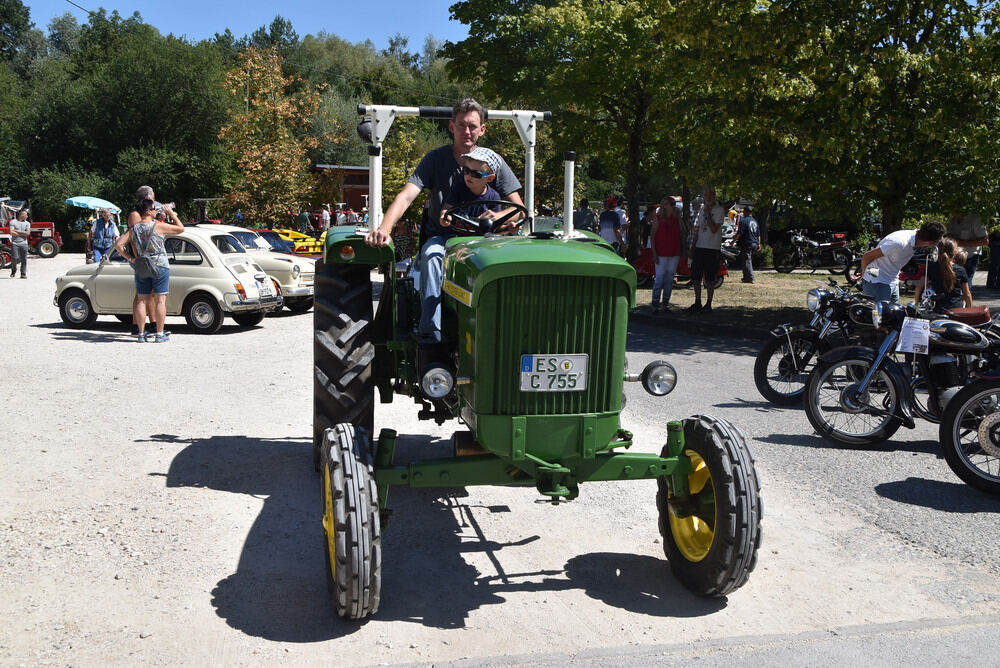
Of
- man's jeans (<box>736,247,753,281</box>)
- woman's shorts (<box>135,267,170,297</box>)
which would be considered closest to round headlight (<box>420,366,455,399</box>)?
woman's shorts (<box>135,267,170,297</box>)

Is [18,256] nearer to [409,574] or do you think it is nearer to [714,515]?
[409,574]

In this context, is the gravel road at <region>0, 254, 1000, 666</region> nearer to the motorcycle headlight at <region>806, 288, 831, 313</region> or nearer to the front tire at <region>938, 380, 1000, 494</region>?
the front tire at <region>938, 380, 1000, 494</region>

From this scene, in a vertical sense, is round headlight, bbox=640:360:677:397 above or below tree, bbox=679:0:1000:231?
below

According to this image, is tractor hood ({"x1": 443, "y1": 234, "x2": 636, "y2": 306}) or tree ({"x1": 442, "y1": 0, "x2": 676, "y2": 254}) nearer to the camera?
tractor hood ({"x1": 443, "y1": 234, "x2": 636, "y2": 306})

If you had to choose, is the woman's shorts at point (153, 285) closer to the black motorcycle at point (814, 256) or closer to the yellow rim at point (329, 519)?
the yellow rim at point (329, 519)

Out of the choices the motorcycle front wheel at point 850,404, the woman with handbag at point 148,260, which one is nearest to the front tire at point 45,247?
the woman with handbag at point 148,260

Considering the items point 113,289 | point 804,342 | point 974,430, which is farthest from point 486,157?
point 113,289

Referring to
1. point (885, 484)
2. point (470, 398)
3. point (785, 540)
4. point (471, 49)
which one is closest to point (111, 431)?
point (470, 398)

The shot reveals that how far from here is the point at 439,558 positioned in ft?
16.7

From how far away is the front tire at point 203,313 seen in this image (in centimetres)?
1434

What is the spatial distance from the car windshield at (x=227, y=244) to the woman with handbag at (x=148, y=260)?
1.55 metres

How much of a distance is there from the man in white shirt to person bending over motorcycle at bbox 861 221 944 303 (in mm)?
5228

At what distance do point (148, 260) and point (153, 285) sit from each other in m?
0.44

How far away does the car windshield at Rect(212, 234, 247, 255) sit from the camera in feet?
49.2
